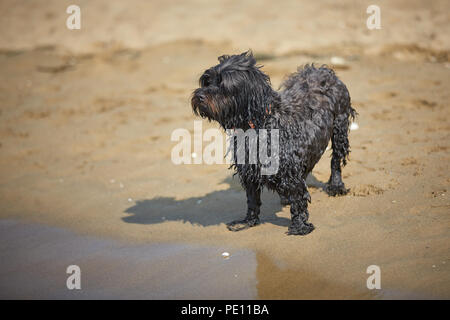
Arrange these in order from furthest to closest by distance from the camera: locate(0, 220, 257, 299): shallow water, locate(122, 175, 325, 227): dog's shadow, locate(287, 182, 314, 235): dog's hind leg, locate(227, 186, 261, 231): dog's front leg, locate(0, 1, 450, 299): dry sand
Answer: locate(122, 175, 325, 227): dog's shadow → locate(227, 186, 261, 231): dog's front leg → locate(287, 182, 314, 235): dog's hind leg → locate(0, 1, 450, 299): dry sand → locate(0, 220, 257, 299): shallow water

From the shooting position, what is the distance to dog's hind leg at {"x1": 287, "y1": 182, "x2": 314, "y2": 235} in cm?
512

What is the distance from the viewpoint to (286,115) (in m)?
5.02

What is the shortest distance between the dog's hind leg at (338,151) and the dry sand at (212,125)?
6.1 inches

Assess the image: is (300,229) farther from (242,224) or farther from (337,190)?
(337,190)

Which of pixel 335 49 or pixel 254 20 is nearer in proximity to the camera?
pixel 335 49

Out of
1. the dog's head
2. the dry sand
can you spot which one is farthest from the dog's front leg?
the dog's head

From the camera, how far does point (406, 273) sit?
431 cm

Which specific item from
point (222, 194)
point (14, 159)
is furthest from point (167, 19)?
point (222, 194)

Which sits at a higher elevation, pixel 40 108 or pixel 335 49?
pixel 335 49

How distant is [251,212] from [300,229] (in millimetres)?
629

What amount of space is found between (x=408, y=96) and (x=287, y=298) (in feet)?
19.0

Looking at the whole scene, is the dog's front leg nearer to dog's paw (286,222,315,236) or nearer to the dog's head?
dog's paw (286,222,315,236)

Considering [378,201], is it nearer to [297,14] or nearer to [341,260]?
[341,260]

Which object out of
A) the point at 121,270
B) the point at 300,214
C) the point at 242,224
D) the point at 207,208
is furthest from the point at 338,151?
the point at 121,270
